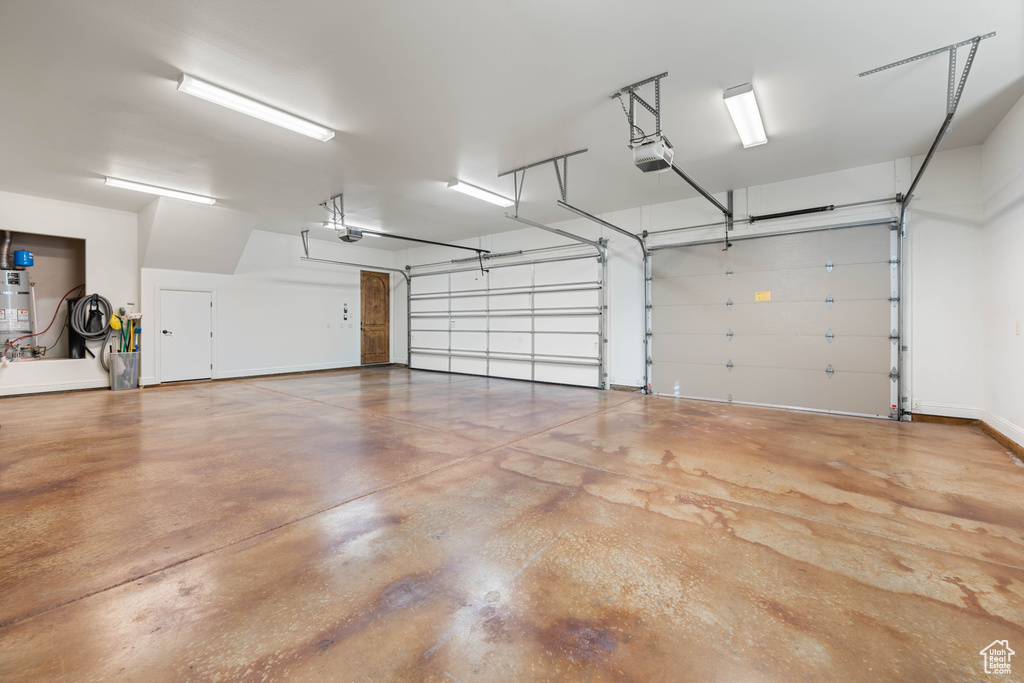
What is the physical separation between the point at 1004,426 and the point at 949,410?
88 cm

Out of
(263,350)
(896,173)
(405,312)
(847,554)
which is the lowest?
(847,554)

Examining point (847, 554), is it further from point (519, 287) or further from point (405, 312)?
point (405, 312)

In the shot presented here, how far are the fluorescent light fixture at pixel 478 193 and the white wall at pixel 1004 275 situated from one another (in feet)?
18.7

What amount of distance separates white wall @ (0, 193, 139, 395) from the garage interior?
0.15ft

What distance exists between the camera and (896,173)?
5.21m

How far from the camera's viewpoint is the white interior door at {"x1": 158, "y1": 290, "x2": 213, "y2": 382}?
26.1 ft

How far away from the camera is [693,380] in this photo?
6.81m

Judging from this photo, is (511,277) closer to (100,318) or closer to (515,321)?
(515,321)

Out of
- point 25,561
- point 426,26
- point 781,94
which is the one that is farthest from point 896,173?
point 25,561

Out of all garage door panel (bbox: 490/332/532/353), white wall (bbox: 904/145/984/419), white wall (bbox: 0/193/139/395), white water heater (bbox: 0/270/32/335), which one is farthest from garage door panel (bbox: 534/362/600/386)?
white water heater (bbox: 0/270/32/335)

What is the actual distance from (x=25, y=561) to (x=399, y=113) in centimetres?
417

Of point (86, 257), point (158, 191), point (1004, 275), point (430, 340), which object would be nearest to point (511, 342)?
point (430, 340)

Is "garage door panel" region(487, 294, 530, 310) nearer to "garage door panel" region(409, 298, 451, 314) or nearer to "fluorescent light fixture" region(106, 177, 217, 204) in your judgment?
"garage door panel" region(409, 298, 451, 314)

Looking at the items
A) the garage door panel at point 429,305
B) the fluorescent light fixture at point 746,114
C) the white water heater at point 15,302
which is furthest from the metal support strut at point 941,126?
the white water heater at point 15,302
